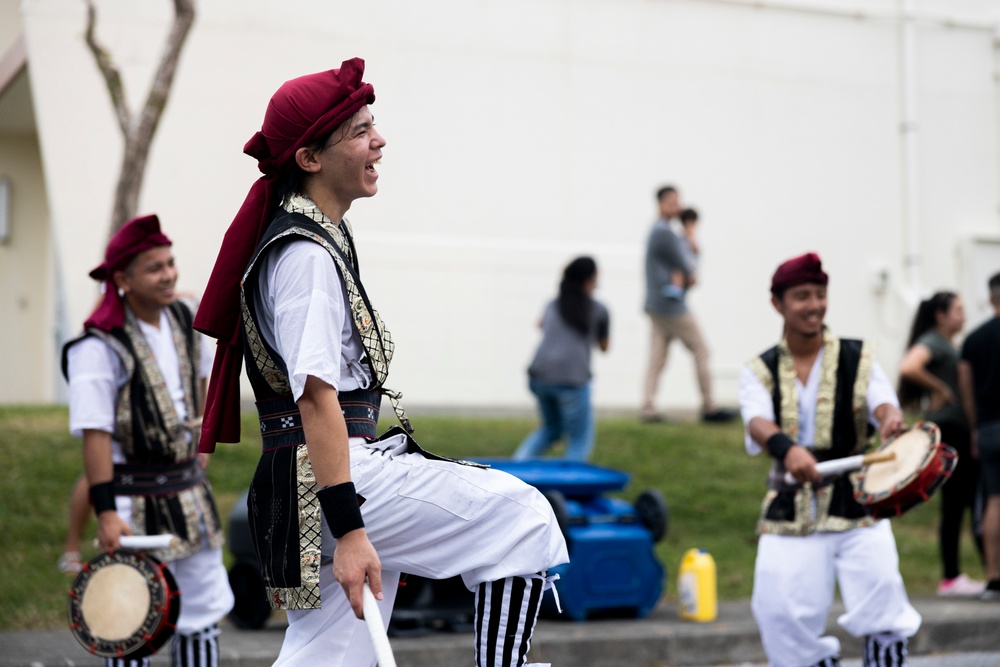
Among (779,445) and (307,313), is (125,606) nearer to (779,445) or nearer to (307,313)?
(307,313)

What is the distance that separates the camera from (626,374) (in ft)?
55.6

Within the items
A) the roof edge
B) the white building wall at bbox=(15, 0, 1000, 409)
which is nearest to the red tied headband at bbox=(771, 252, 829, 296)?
the white building wall at bbox=(15, 0, 1000, 409)

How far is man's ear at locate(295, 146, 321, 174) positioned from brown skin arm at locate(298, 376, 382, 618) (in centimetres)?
60

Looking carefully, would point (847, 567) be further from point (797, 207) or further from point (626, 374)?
point (797, 207)

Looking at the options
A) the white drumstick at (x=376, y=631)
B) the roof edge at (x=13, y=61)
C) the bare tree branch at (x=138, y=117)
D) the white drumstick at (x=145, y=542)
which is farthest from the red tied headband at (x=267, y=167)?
the roof edge at (x=13, y=61)

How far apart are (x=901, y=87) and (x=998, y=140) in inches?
68.9

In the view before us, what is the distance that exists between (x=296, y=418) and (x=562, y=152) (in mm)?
13443

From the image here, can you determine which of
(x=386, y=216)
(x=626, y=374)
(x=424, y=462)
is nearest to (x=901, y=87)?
(x=626, y=374)

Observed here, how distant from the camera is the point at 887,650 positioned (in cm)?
561

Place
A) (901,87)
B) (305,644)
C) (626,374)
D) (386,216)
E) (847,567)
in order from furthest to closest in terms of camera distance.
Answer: (901,87) < (626,374) < (386,216) < (847,567) < (305,644)

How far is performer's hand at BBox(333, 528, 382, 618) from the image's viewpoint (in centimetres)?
323

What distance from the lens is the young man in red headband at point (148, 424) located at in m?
5.55

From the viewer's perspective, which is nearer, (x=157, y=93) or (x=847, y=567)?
(x=847, y=567)

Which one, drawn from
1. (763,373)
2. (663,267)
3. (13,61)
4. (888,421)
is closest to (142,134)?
(13,61)
